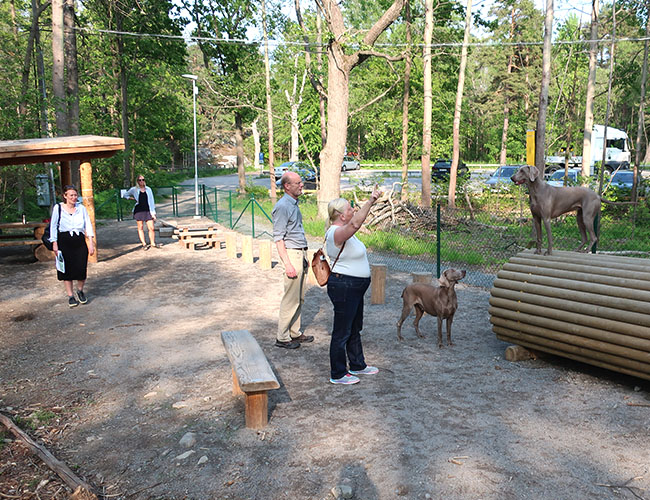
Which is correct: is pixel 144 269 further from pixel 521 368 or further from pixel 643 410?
pixel 643 410

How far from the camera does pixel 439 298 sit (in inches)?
251

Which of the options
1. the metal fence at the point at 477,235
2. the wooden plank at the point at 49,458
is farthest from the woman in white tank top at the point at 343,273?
the metal fence at the point at 477,235

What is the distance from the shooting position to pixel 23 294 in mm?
9273

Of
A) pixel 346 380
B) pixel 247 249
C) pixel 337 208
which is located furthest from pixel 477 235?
pixel 337 208

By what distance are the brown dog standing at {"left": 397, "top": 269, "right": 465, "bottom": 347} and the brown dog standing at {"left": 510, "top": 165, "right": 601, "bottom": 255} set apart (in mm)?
1013

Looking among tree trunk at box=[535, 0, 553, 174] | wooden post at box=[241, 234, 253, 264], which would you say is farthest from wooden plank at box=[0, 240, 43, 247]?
tree trunk at box=[535, 0, 553, 174]

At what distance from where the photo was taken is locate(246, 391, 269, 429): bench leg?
170 inches

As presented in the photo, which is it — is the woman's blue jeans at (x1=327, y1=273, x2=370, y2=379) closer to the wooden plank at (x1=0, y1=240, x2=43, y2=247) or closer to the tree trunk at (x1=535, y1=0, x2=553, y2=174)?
the wooden plank at (x1=0, y1=240, x2=43, y2=247)

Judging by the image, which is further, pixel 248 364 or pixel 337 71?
pixel 337 71

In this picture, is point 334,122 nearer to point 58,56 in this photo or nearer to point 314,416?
point 58,56

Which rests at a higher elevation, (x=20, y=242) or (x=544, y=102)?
(x=544, y=102)

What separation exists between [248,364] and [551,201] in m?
3.74

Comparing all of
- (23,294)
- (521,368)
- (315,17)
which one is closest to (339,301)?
(521,368)

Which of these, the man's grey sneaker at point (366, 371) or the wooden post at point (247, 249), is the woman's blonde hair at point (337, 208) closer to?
the man's grey sneaker at point (366, 371)
